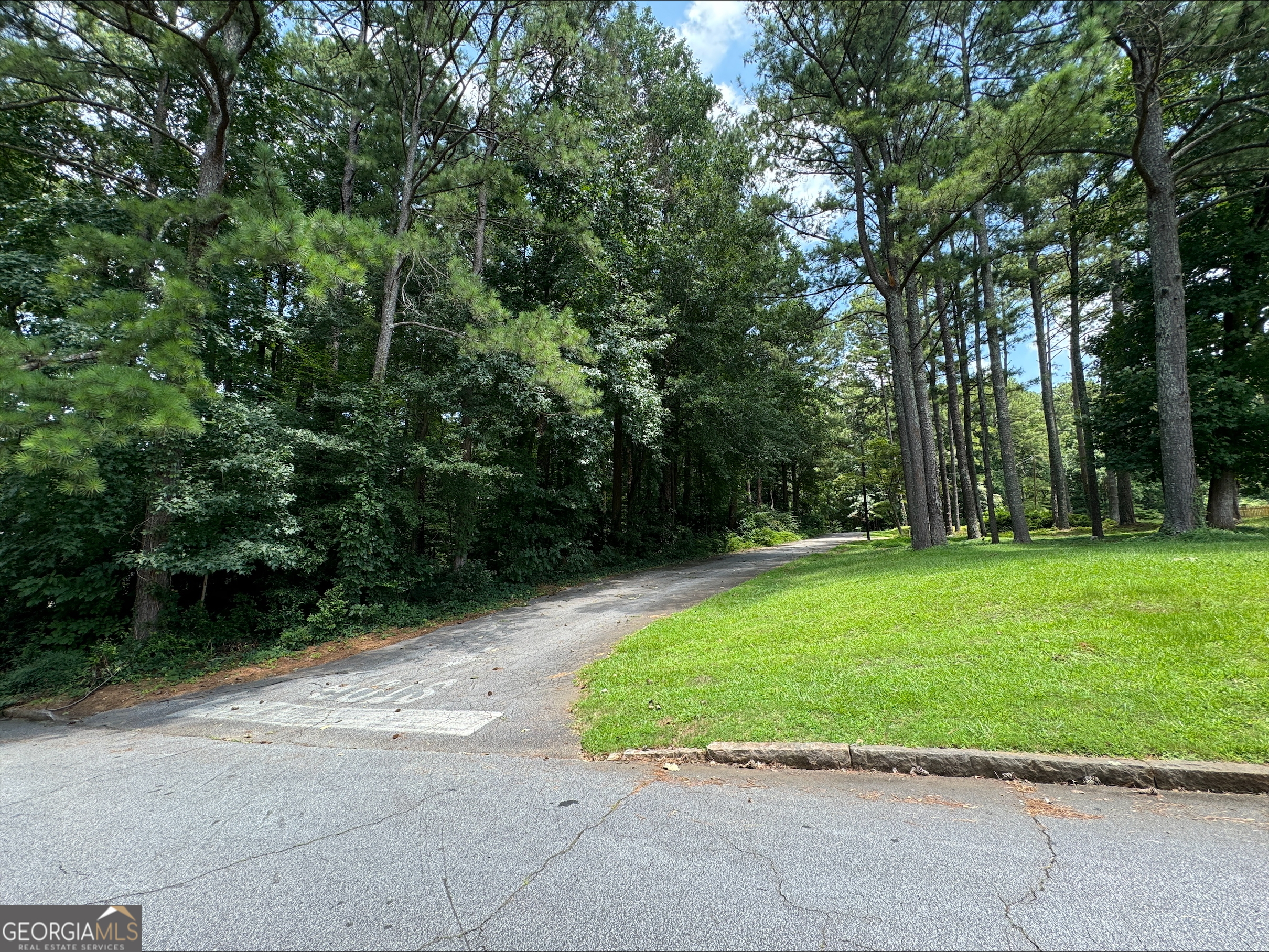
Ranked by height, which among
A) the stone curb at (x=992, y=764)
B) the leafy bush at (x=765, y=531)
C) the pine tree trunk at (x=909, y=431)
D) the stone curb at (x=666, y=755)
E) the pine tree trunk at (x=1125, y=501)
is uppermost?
the pine tree trunk at (x=909, y=431)

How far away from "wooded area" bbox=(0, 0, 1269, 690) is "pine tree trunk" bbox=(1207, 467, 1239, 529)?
0.09 m

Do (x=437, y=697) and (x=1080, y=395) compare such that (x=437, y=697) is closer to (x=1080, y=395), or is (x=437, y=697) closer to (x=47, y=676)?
(x=47, y=676)

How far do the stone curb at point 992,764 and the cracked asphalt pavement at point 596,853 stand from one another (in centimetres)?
9

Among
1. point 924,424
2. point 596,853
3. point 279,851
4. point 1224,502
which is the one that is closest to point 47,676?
point 279,851

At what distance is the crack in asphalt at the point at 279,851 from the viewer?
7.86 ft

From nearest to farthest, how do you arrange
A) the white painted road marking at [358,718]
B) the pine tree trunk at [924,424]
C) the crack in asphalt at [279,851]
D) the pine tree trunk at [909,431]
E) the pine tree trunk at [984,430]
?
the crack in asphalt at [279,851] < the white painted road marking at [358,718] < the pine tree trunk at [909,431] < the pine tree trunk at [924,424] < the pine tree trunk at [984,430]

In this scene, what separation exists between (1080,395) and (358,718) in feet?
65.5

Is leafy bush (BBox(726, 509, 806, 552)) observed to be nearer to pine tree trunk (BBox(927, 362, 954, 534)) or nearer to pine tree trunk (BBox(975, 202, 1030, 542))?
pine tree trunk (BBox(927, 362, 954, 534))

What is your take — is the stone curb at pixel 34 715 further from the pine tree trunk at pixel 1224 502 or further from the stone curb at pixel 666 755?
the pine tree trunk at pixel 1224 502

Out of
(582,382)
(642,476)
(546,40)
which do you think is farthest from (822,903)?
(642,476)

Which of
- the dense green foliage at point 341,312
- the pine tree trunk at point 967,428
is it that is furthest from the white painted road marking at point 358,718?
the pine tree trunk at point 967,428

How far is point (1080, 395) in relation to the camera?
15.4m

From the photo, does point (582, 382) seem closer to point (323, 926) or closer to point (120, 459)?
point (120, 459)

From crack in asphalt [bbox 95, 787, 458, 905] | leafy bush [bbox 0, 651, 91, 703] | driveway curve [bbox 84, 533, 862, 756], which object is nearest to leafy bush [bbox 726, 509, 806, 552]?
driveway curve [bbox 84, 533, 862, 756]
